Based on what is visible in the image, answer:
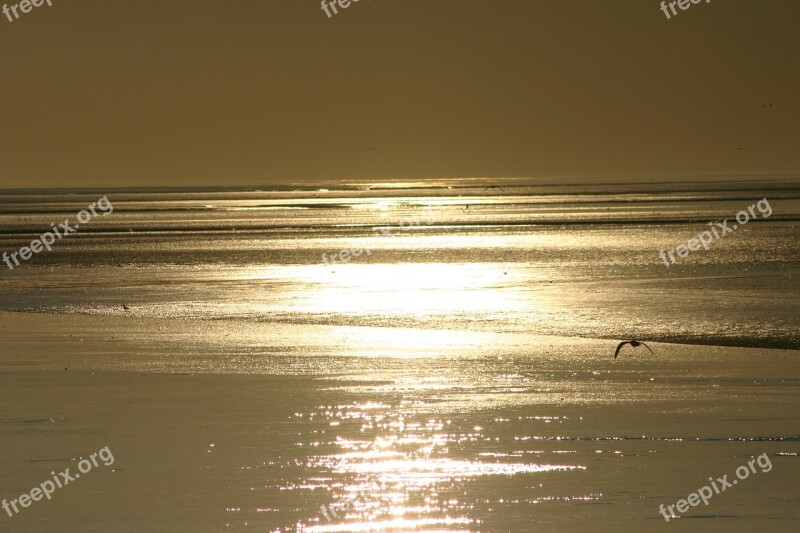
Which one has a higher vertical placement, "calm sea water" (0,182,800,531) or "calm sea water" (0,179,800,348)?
"calm sea water" (0,179,800,348)

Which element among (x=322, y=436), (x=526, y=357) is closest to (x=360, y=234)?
(x=526, y=357)

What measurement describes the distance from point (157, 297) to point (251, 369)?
35.1 feet

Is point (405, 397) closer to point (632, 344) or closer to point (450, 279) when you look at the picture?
point (632, 344)

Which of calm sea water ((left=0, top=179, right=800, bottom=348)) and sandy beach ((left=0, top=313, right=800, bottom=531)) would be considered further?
calm sea water ((left=0, top=179, right=800, bottom=348))

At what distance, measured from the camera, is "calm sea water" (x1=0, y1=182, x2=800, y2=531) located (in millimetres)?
9469

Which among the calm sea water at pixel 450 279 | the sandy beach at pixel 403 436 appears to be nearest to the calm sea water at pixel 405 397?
the sandy beach at pixel 403 436

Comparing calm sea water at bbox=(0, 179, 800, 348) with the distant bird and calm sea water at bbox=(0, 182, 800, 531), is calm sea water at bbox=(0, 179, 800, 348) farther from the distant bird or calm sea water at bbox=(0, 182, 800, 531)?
the distant bird

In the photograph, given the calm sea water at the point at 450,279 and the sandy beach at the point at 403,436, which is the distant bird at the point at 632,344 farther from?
the calm sea water at the point at 450,279

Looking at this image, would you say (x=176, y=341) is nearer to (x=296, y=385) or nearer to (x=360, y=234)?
(x=296, y=385)

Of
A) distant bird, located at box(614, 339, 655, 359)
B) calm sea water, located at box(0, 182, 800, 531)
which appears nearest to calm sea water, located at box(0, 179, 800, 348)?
calm sea water, located at box(0, 182, 800, 531)

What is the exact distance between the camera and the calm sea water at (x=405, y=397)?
9469mm

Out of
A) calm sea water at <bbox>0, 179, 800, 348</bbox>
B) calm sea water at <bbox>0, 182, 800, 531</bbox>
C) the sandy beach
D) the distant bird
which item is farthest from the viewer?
calm sea water at <bbox>0, 179, 800, 348</bbox>

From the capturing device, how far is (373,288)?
2750cm

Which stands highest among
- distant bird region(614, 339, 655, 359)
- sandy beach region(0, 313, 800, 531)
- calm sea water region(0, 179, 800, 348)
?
calm sea water region(0, 179, 800, 348)
